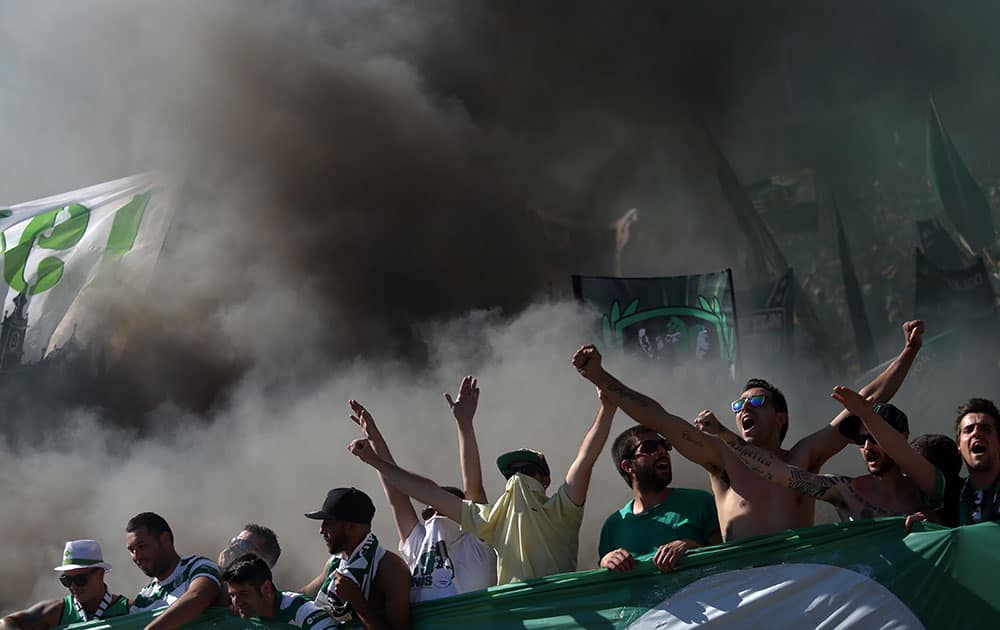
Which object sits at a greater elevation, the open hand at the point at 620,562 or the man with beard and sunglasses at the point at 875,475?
the man with beard and sunglasses at the point at 875,475

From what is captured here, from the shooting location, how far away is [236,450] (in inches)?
449

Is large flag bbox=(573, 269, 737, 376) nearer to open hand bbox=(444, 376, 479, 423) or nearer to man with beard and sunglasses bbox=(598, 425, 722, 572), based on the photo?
open hand bbox=(444, 376, 479, 423)

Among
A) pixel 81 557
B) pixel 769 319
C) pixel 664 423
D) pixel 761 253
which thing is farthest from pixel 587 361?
pixel 761 253

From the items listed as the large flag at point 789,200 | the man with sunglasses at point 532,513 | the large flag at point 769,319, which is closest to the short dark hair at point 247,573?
the man with sunglasses at point 532,513

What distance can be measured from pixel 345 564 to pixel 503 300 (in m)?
9.64

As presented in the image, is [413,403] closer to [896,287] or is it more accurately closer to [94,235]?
[94,235]

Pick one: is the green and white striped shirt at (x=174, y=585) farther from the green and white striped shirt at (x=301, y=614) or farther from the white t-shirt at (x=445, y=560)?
the white t-shirt at (x=445, y=560)

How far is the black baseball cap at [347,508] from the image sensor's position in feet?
10.7

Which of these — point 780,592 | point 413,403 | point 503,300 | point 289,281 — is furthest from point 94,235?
point 780,592

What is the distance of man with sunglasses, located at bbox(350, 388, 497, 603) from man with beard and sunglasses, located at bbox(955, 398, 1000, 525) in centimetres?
153

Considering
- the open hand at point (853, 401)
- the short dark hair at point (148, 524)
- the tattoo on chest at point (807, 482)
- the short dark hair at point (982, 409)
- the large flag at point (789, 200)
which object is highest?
the large flag at point (789, 200)

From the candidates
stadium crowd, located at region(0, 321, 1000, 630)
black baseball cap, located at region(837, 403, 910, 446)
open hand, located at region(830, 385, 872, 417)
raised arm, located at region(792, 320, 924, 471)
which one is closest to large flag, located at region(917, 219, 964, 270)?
stadium crowd, located at region(0, 321, 1000, 630)

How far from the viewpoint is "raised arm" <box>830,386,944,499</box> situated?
2803 mm

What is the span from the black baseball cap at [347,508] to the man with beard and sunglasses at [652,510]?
743 mm
